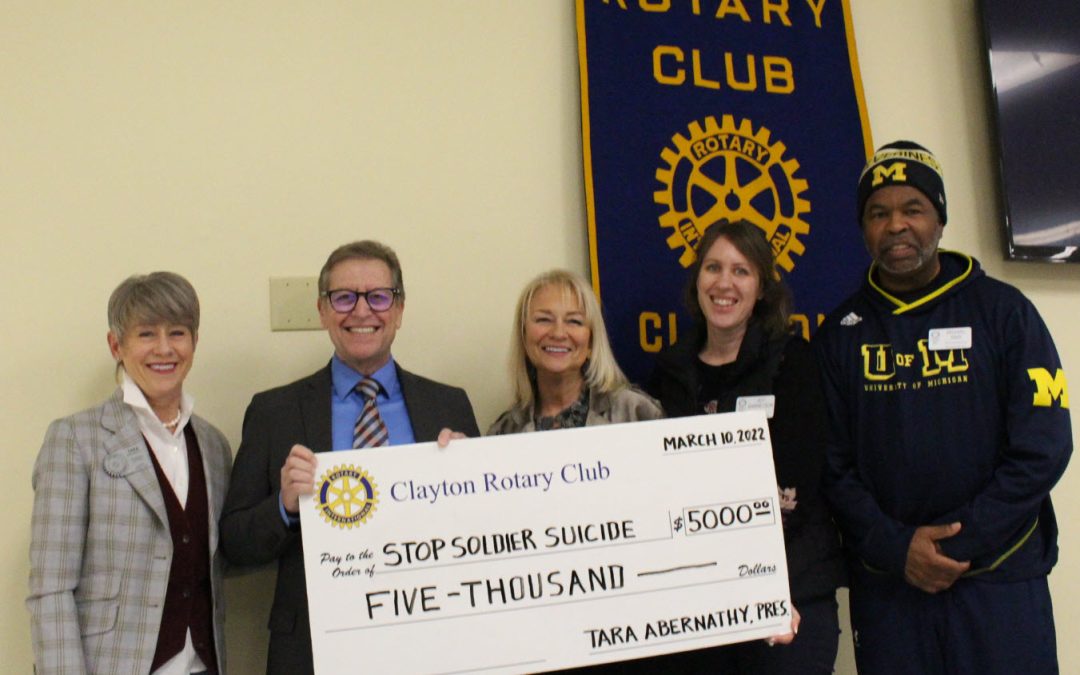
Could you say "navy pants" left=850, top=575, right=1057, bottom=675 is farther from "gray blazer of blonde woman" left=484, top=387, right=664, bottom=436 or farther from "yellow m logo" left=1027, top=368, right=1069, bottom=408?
"gray blazer of blonde woman" left=484, top=387, right=664, bottom=436

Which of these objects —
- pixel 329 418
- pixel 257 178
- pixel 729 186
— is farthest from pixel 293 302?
pixel 729 186

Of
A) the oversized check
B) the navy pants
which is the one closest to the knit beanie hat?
the oversized check

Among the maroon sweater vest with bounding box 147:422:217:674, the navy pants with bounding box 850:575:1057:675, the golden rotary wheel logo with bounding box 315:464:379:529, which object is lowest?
the navy pants with bounding box 850:575:1057:675

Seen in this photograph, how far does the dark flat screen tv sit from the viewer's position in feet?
9.52

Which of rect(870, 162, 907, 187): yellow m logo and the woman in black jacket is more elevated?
rect(870, 162, 907, 187): yellow m logo

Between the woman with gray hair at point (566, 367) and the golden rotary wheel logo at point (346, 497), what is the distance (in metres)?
0.49

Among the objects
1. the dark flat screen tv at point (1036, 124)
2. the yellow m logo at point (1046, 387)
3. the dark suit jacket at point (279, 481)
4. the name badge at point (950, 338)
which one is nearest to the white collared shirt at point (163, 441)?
the dark suit jacket at point (279, 481)

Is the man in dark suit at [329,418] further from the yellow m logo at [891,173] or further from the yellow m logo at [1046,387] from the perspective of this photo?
the yellow m logo at [1046,387]

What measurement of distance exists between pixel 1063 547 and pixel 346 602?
2.55 m

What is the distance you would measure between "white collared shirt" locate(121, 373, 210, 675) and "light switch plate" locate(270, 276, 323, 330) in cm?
49

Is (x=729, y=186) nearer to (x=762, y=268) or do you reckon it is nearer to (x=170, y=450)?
(x=762, y=268)

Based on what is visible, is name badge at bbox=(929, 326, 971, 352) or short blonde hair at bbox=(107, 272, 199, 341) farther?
name badge at bbox=(929, 326, 971, 352)

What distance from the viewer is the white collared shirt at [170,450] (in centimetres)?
178

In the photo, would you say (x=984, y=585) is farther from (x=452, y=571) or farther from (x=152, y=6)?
(x=152, y=6)
